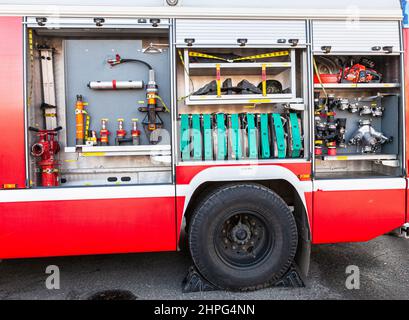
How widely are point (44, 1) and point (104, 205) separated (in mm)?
2087

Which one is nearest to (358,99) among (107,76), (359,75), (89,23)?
(359,75)

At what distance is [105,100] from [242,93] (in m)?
1.59

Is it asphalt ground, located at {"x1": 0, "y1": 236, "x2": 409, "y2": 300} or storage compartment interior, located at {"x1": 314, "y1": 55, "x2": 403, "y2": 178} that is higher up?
storage compartment interior, located at {"x1": 314, "y1": 55, "x2": 403, "y2": 178}

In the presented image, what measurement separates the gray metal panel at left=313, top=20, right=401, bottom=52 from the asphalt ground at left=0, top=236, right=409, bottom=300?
8.26ft

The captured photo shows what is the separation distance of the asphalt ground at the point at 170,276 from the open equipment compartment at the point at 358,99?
3.82ft

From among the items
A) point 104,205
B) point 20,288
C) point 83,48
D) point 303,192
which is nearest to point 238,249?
point 303,192

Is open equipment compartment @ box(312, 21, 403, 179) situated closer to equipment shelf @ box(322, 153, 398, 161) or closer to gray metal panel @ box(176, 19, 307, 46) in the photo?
equipment shelf @ box(322, 153, 398, 161)

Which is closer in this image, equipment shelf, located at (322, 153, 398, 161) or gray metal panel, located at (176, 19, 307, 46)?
gray metal panel, located at (176, 19, 307, 46)

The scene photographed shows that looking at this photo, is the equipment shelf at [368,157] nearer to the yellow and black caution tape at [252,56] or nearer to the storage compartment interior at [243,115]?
the storage compartment interior at [243,115]

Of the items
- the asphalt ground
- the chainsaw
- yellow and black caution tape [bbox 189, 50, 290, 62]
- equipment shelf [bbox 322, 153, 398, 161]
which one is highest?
yellow and black caution tape [bbox 189, 50, 290, 62]

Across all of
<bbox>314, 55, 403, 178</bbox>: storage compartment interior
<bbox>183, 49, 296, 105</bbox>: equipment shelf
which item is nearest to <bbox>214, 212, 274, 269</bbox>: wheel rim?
<bbox>314, 55, 403, 178</bbox>: storage compartment interior

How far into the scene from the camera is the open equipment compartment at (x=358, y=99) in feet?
11.1

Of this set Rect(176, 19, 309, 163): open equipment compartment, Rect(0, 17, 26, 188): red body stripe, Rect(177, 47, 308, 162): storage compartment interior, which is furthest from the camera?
Rect(177, 47, 308, 162): storage compartment interior

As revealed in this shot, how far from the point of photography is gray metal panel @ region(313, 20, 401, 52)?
3.35 m
